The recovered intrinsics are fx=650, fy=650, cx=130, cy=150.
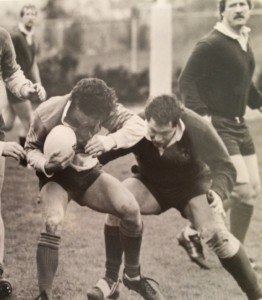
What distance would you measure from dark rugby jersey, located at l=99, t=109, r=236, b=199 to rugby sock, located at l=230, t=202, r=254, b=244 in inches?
4.6

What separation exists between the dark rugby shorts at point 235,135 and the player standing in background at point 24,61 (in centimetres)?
71

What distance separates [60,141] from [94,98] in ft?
0.62

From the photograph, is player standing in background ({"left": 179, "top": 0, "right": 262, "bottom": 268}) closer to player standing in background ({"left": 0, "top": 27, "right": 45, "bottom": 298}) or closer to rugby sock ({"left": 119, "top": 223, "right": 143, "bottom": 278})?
rugby sock ({"left": 119, "top": 223, "right": 143, "bottom": 278})

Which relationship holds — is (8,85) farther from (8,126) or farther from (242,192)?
(242,192)

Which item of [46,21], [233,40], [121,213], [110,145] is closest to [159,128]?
[110,145]

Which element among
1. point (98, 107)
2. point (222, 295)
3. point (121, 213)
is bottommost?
point (222, 295)

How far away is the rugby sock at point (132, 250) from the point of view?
2.36 m

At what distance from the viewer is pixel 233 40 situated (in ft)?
8.19

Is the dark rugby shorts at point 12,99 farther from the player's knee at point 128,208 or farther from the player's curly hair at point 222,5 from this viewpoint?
the player's curly hair at point 222,5

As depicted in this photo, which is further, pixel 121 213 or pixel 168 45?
pixel 168 45

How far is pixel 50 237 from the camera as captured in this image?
2273 millimetres

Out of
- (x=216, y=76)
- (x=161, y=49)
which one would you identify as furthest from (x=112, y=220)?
(x=161, y=49)

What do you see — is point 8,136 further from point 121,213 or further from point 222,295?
point 222,295

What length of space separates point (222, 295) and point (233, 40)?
962mm
